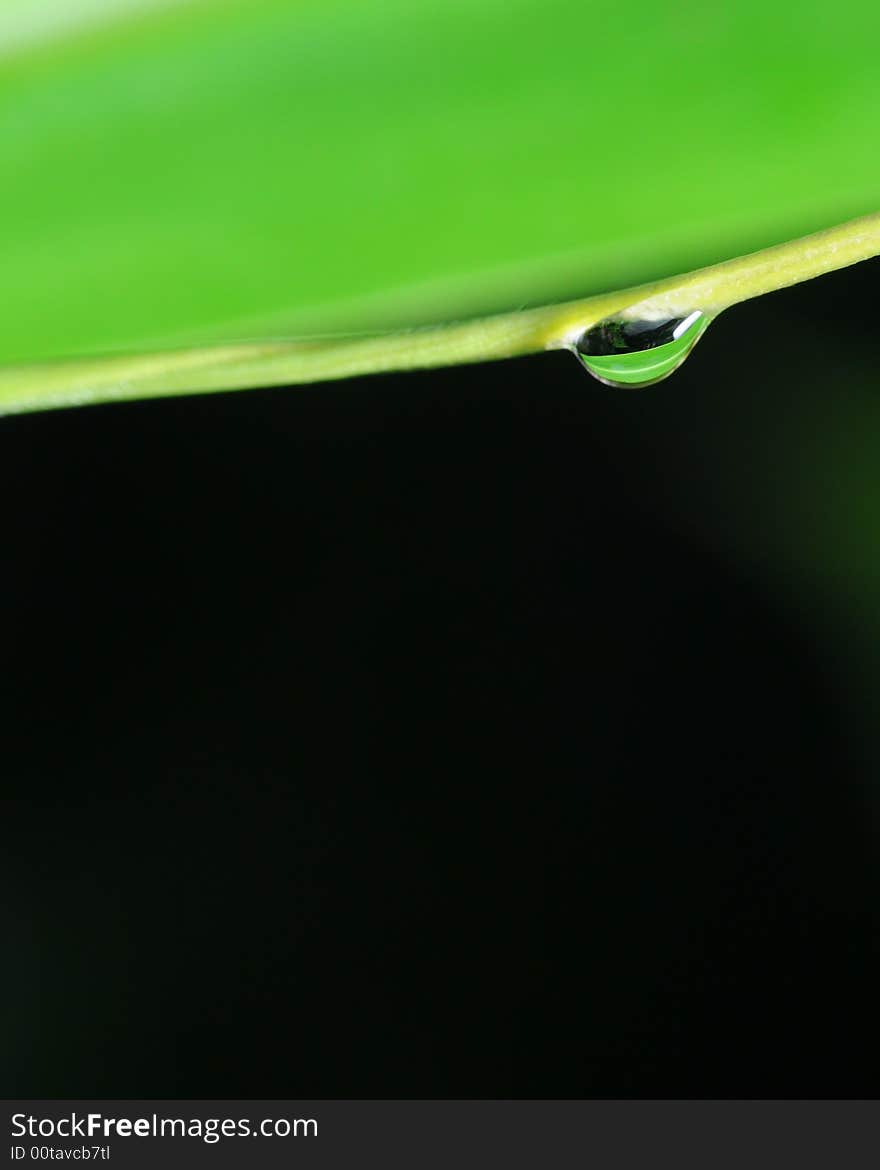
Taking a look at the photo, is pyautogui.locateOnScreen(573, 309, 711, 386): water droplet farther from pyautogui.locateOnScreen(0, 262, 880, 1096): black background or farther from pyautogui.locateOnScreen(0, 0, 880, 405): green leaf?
pyautogui.locateOnScreen(0, 262, 880, 1096): black background

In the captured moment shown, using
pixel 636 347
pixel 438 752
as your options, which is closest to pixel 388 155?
pixel 636 347

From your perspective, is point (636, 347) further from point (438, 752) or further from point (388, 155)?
point (438, 752)

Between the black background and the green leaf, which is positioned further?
the black background

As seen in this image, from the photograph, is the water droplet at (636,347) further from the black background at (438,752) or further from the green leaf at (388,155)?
the black background at (438,752)

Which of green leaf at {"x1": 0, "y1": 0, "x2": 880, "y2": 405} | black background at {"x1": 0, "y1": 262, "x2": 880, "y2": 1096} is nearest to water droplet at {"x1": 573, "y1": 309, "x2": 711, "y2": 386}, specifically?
green leaf at {"x1": 0, "y1": 0, "x2": 880, "y2": 405}

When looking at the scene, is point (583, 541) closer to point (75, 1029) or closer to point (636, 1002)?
point (636, 1002)
